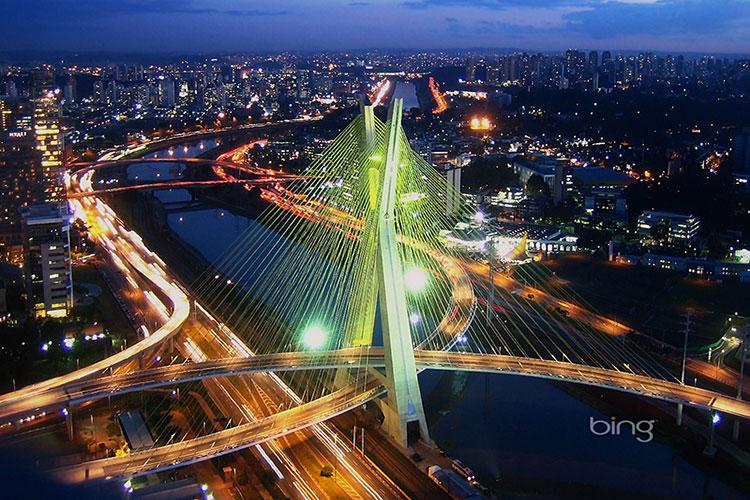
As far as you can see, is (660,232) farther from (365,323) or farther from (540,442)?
(365,323)

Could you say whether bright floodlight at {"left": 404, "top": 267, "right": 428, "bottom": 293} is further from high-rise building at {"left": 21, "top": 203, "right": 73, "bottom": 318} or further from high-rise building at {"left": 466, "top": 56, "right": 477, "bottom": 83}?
high-rise building at {"left": 466, "top": 56, "right": 477, "bottom": 83}

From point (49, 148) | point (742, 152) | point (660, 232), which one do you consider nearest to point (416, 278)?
point (660, 232)

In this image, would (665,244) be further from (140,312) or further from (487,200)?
(140,312)

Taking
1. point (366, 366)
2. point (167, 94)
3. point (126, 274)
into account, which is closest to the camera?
point (366, 366)

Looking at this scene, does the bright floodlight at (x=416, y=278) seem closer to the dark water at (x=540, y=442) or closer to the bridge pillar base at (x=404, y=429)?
the dark water at (x=540, y=442)

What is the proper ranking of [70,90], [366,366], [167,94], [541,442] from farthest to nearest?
[167,94], [70,90], [541,442], [366,366]

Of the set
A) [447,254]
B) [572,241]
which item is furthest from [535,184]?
[447,254]
